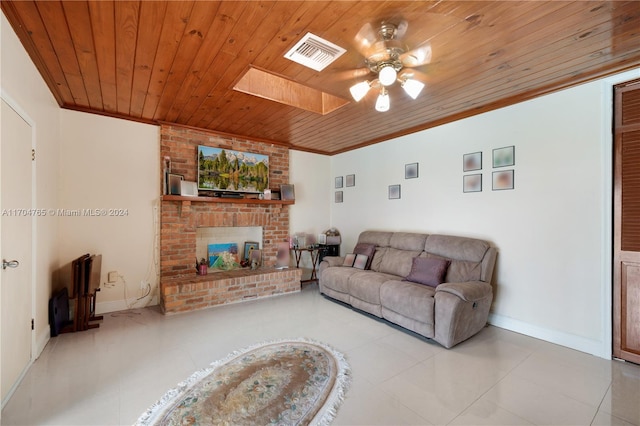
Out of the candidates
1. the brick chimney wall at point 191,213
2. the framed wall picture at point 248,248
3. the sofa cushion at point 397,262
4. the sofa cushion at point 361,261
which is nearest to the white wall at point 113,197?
the brick chimney wall at point 191,213

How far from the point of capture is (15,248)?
1.96 meters

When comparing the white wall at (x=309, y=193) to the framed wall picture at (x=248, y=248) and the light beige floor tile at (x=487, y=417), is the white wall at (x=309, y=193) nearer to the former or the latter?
the framed wall picture at (x=248, y=248)

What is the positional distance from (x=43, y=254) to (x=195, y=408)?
7.06 feet

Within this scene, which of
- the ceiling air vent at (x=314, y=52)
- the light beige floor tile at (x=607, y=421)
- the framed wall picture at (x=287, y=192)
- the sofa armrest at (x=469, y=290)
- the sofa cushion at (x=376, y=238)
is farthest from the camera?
the framed wall picture at (x=287, y=192)

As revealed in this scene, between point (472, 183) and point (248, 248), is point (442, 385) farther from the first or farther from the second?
point (248, 248)

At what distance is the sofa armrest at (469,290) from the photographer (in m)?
2.61

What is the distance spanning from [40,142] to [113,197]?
108 centimetres

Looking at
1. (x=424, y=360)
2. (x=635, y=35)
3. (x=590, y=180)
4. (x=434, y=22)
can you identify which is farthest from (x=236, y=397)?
(x=635, y=35)

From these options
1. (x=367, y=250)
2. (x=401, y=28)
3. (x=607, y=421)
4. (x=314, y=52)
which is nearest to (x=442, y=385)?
(x=607, y=421)

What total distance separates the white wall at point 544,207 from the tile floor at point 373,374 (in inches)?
13.6

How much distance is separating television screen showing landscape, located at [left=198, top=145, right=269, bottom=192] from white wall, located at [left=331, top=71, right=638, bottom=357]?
260 centimetres

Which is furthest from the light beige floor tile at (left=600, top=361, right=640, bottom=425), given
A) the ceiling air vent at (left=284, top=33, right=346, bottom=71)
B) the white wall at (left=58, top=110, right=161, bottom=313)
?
the white wall at (left=58, top=110, right=161, bottom=313)

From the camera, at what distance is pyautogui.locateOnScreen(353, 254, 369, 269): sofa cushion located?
13.3 feet

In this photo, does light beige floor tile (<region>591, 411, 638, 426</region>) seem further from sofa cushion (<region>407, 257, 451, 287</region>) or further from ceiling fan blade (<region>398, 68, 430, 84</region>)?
ceiling fan blade (<region>398, 68, 430, 84</region>)
